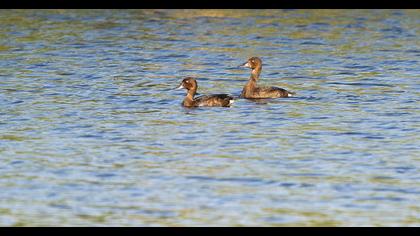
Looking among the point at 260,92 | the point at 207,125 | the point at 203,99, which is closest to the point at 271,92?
the point at 260,92

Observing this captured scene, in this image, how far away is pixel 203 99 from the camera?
2442cm

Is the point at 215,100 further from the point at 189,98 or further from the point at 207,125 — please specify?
the point at 207,125

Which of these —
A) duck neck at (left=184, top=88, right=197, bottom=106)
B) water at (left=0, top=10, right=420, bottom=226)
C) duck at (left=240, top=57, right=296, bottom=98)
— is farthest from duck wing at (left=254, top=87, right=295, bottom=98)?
duck neck at (left=184, top=88, right=197, bottom=106)

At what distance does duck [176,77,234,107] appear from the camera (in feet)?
79.1

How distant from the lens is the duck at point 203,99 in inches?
949

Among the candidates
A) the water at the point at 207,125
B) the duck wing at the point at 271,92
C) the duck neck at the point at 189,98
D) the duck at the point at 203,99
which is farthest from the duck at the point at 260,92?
the duck neck at the point at 189,98

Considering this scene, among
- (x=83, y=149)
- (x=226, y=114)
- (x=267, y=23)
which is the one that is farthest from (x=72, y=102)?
(x=267, y=23)

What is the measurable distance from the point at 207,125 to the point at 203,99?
8.34 ft

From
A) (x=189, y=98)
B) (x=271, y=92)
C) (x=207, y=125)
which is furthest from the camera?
(x=271, y=92)

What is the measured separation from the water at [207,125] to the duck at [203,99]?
26cm

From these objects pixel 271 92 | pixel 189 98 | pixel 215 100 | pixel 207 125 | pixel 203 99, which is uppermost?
pixel 271 92

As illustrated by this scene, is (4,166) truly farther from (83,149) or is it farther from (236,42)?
(236,42)

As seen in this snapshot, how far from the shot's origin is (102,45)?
3478cm

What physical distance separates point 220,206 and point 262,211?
602 millimetres
